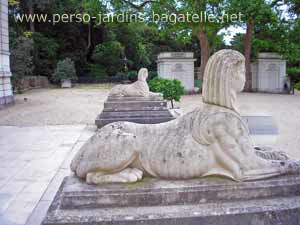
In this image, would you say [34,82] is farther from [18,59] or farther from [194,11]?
[194,11]

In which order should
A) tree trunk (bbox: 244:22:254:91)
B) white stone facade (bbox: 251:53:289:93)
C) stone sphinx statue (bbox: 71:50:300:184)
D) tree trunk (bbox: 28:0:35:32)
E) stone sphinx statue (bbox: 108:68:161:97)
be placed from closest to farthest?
stone sphinx statue (bbox: 71:50:300:184) < stone sphinx statue (bbox: 108:68:161:97) < tree trunk (bbox: 244:22:254:91) < white stone facade (bbox: 251:53:289:93) < tree trunk (bbox: 28:0:35:32)

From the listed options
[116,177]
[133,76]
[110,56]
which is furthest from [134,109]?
[110,56]

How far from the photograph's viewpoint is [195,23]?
20219mm

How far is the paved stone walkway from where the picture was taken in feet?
12.2

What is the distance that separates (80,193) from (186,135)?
0.95 m

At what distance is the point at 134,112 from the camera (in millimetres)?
8859

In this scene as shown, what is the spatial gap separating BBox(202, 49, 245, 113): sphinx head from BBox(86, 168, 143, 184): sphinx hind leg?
0.86 meters

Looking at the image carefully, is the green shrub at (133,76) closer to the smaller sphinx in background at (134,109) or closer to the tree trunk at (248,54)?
the tree trunk at (248,54)

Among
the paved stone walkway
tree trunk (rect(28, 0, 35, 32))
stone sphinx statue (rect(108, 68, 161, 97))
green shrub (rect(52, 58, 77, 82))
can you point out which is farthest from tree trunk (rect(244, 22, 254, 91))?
tree trunk (rect(28, 0, 35, 32))

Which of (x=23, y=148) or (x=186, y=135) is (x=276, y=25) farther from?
(x=186, y=135)

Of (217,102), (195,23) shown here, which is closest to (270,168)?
(217,102)

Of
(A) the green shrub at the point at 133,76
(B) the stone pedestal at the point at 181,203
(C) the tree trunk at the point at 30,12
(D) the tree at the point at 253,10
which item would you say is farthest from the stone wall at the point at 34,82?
(B) the stone pedestal at the point at 181,203

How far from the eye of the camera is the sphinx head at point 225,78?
8.61 ft

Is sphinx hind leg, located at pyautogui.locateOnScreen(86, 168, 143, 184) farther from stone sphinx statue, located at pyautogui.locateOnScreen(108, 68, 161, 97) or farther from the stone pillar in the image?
the stone pillar
